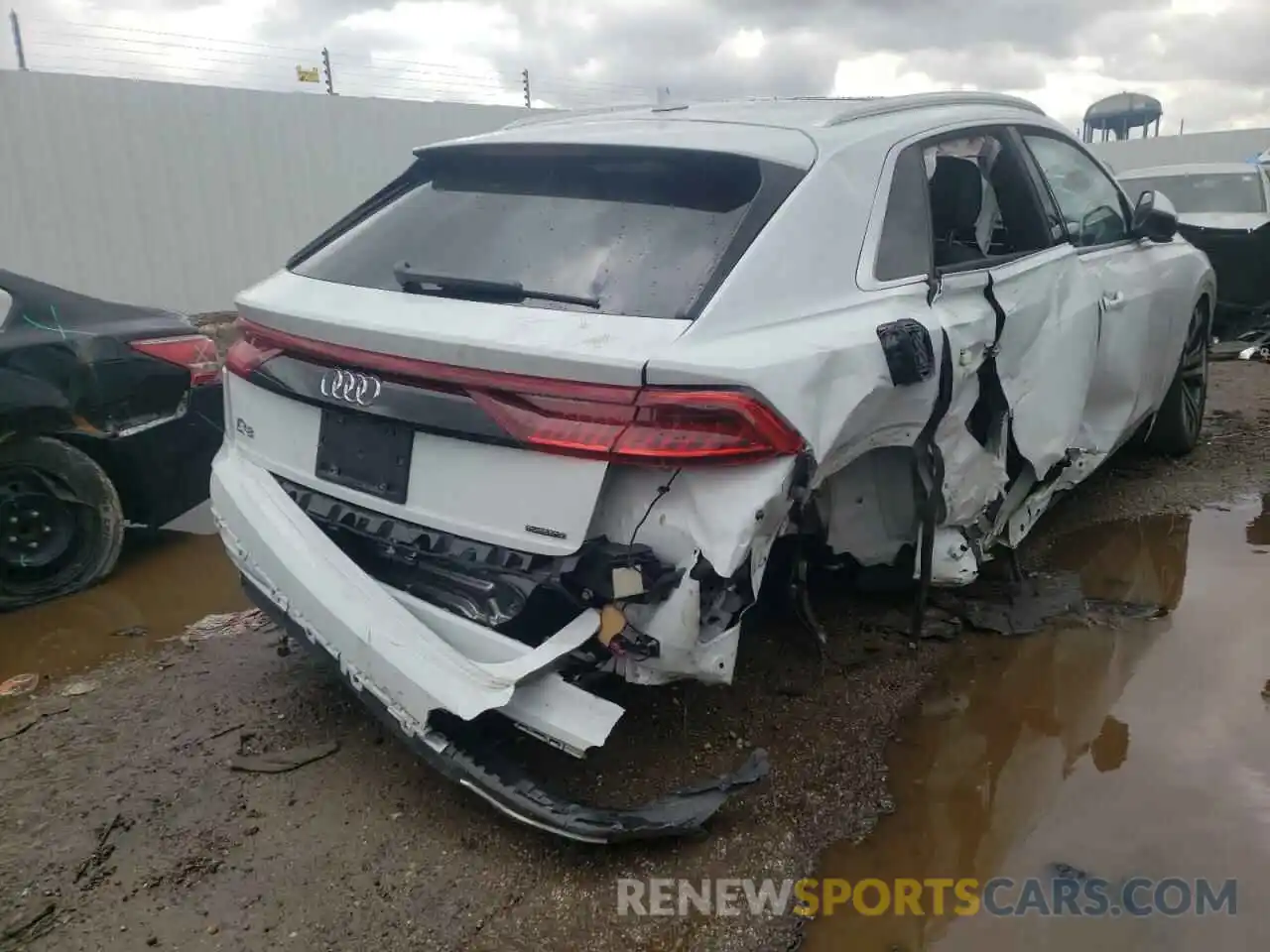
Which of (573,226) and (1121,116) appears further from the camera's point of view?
(1121,116)

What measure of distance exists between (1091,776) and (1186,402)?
3.44 m

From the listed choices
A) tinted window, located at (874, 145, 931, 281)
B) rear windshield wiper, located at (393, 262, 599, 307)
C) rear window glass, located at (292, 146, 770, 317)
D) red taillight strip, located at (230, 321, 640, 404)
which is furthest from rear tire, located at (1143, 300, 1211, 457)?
red taillight strip, located at (230, 321, 640, 404)

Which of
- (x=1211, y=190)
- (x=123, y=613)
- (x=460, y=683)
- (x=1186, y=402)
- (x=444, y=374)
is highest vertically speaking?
(x=1211, y=190)

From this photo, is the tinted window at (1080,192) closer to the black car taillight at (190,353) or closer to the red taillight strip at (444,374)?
the red taillight strip at (444,374)

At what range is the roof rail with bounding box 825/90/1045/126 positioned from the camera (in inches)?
120

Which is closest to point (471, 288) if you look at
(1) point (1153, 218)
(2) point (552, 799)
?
(2) point (552, 799)

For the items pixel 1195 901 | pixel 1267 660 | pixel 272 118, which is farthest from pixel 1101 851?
pixel 272 118

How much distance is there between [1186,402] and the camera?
218 inches

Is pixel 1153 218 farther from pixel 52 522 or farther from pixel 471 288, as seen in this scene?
pixel 52 522

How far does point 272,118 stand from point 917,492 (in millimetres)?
10198

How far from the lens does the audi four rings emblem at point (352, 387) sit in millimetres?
2518

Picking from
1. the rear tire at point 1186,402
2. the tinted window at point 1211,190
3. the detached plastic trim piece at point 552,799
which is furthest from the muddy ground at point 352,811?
the tinted window at point 1211,190

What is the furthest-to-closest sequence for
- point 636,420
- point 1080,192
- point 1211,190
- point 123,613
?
point 1211,190 < point 1080,192 < point 123,613 < point 636,420

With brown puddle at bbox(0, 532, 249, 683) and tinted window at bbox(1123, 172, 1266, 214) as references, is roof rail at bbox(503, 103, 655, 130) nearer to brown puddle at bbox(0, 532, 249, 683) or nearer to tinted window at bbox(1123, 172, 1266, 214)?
brown puddle at bbox(0, 532, 249, 683)
